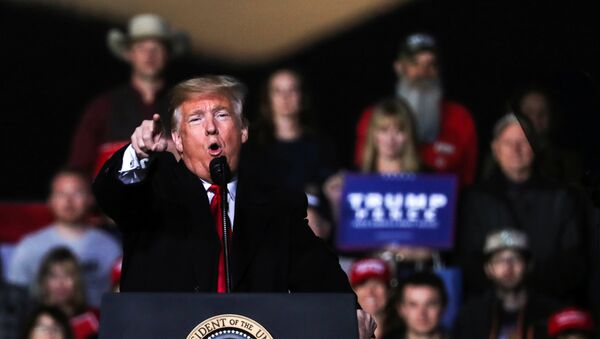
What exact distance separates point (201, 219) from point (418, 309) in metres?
3.37

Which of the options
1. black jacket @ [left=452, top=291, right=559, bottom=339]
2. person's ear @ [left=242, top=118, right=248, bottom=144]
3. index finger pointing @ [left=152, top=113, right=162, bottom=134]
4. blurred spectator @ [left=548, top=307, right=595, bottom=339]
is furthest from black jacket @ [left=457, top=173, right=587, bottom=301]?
index finger pointing @ [left=152, top=113, right=162, bottom=134]

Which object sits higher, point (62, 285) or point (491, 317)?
point (62, 285)

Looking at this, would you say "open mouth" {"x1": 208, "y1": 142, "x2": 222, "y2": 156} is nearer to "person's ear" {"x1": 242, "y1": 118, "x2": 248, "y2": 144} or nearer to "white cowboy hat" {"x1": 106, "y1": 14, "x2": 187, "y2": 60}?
"person's ear" {"x1": 242, "y1": 118, "x2": 248, "y2": 144}

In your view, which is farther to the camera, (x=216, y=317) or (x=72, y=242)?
(x=72, y=242)

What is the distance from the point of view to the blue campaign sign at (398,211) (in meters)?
8.26

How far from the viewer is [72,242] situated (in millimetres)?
8695

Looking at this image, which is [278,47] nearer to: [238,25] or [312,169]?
[238,25]

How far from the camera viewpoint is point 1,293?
8156 mm

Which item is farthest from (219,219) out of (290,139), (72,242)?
(290,139)

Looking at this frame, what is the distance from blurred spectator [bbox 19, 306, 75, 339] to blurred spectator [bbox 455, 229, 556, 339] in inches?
72.5

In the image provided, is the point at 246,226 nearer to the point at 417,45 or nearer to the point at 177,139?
the point at 177,139

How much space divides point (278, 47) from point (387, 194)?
3177 millimetres

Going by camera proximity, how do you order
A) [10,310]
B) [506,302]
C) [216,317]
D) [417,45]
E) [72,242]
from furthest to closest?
1. [417,45]
2. [72,242]
3. [10,310]
4. [506,302]
5. [216,317]

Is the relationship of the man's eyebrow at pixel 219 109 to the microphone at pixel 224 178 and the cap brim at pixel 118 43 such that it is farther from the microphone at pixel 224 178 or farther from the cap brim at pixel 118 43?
the cap brim at pixel 118 43
